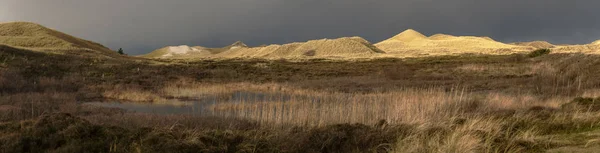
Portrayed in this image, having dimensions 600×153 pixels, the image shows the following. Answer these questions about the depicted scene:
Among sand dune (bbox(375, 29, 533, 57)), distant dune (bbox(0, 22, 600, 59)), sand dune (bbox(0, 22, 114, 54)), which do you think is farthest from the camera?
sand dune (bbox(375, 29, 533, 57))

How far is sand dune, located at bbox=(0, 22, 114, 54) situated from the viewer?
197ft

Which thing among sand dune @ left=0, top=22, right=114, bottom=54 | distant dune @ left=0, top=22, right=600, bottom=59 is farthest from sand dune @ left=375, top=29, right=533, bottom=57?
sand dune @ left=0, top=22, right=114, bottom=54

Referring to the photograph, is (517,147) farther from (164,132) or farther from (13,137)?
(13,137)

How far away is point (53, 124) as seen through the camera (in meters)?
8.31

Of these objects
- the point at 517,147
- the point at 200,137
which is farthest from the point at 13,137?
the point at 517,147

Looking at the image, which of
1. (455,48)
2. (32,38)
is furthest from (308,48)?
(32,38)

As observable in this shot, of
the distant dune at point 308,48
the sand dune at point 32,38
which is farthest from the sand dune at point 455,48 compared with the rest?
the sand dune at point 32,38

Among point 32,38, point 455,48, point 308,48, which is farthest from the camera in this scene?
point 455,48

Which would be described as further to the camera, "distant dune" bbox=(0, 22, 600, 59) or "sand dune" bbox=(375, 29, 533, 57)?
"sand dune" bbox=(375, 29, 533, 57)

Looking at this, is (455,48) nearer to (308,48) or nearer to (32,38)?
(308,48)

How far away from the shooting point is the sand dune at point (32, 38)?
6006 cm

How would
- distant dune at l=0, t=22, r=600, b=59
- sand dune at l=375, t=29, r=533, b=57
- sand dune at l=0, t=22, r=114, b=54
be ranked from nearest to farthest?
sand dune at l=0, t=22, r=114, b=54, distant dune at l=0, t=22, r=600, b=59, sand dune at l=375, t=29, r=533, b=57

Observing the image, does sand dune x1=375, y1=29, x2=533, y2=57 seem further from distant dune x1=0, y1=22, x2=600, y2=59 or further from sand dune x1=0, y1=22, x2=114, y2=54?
sand dune x1=0, y1=22, x2=114, y2=54

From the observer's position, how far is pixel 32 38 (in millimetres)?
64625
